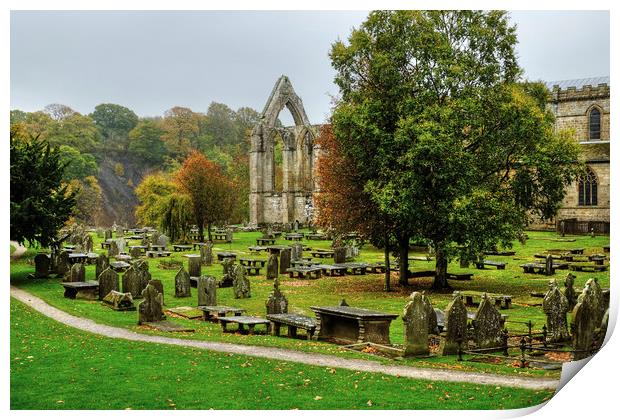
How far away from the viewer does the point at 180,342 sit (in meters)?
15.7

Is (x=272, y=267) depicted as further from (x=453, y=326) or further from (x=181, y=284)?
(x=453, y=326)

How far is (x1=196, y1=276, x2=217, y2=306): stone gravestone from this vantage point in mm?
20844

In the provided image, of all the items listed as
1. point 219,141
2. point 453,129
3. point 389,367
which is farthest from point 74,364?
point 219,141

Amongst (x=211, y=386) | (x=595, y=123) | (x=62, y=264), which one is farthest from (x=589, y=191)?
(x=211, y=386)

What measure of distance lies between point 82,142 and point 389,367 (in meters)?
27.8

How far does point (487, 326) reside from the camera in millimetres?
14922

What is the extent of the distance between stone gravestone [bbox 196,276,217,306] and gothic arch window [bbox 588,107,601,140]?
37.4 m

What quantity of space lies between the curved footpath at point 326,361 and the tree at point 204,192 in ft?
85.2

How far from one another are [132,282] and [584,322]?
1402cm

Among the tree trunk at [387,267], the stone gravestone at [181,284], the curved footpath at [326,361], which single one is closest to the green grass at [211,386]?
the curved footpath at [326,361]

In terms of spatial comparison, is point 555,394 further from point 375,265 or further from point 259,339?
point 375,265

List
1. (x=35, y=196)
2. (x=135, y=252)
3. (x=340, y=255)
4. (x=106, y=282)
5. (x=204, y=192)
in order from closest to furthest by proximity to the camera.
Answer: (x=106, y=282), (x=35, y=196), (x=340, y=255), (x=135, y=252), (x=204, y=192)

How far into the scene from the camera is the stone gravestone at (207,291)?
20.8m

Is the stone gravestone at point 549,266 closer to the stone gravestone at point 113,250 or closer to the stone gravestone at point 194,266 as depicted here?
the stone gravestone at point 194,266
